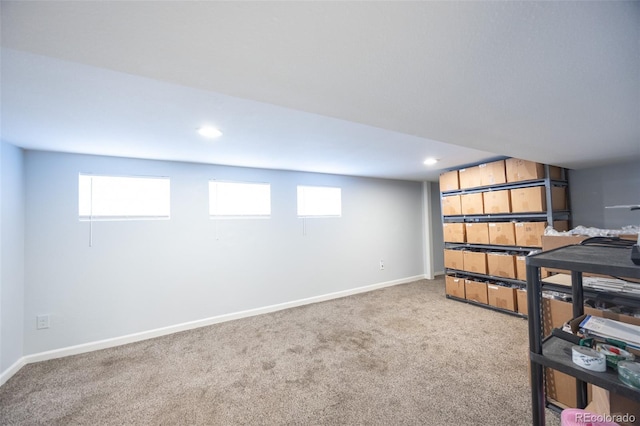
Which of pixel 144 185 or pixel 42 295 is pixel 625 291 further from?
pixel 42 295

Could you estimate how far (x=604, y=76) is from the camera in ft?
3.46

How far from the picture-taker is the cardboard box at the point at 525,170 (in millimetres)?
2979

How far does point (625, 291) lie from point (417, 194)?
4264 millimetres

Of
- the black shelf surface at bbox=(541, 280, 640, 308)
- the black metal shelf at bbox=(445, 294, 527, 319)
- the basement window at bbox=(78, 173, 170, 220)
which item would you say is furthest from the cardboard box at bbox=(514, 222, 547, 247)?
the basement window at bbox=(78, 173, 170, 220)

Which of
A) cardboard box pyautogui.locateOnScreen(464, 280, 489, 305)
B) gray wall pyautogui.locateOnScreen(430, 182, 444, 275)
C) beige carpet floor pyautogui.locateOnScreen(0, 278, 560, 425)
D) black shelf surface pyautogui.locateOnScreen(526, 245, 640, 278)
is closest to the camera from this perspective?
black shelf surface pyautogui.locateOnScreen(526, 245, 640, 278)

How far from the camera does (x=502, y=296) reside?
→ 329 cm

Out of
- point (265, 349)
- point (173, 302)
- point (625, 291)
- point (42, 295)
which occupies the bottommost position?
point (265, 349)

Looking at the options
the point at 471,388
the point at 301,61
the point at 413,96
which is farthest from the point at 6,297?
the point at 471,388

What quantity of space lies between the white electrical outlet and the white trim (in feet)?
0.94

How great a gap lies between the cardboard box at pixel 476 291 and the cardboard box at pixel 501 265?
259 millimetres

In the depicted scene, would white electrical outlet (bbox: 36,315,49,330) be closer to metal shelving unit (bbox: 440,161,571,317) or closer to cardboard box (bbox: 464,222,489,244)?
metal shelving unit (bbox: 440,161,571,317)

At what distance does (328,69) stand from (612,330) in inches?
55.1

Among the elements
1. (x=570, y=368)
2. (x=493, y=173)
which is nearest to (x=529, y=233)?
(x=493, y=173)

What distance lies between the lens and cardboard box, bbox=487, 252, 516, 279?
319 centimetres
